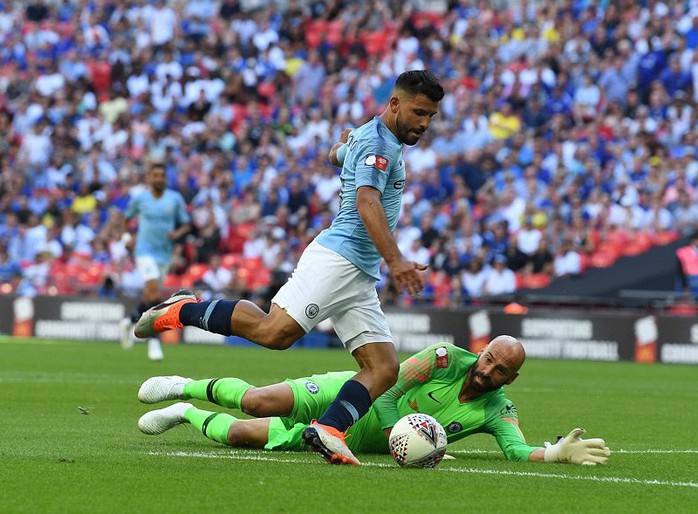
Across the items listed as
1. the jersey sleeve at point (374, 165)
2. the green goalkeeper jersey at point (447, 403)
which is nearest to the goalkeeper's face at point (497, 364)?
the green goalkeeper jersey at point (447, 403)

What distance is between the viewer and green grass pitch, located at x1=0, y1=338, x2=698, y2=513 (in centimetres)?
642

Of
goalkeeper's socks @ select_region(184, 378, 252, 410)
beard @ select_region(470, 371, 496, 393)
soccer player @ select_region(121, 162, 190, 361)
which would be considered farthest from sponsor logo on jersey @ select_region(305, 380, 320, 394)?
soccer player @ select_region(121, 162, 190, 361)

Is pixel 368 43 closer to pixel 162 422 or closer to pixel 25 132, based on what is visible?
pixel 25 132

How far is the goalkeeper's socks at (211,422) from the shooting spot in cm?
878

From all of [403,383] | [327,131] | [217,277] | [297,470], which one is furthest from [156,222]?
[297,470]

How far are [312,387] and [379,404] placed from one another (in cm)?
43


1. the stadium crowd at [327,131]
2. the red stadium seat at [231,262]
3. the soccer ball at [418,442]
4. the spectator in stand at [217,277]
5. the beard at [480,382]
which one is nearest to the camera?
the soccer ball at [418,442]

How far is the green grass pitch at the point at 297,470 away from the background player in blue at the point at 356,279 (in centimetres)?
54

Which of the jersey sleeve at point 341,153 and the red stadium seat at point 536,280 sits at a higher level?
the jersey sleeve at point 341,153

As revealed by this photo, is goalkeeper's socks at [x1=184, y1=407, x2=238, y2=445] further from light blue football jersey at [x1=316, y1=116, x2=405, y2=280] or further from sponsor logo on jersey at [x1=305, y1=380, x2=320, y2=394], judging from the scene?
light blue football jersey at [x1=316, y1=116, x2=405, y2=280]

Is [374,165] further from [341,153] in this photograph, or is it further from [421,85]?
[341,153]

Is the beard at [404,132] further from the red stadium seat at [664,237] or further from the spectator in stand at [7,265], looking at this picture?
the spectator in stand at [7,265]

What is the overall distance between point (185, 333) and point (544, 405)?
14190 millimetres

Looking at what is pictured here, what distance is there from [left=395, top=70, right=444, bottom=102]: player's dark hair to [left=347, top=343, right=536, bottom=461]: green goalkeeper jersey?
1640 mm
